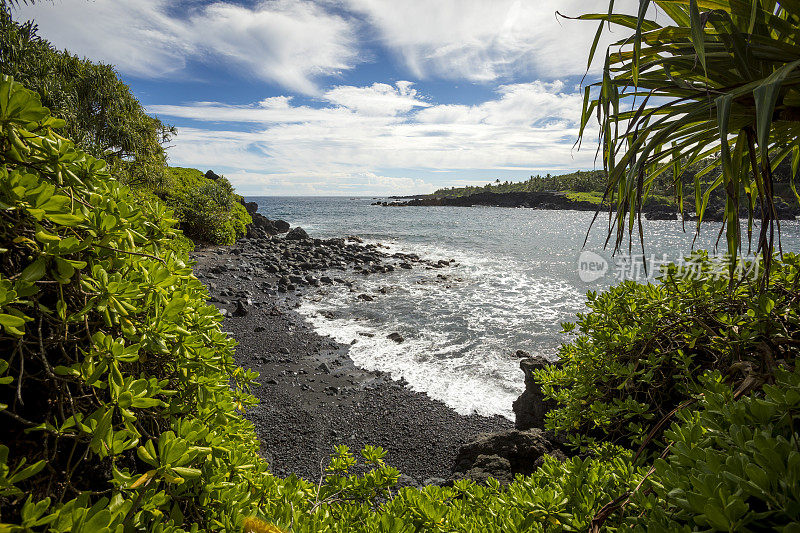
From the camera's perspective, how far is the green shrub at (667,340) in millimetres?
2350

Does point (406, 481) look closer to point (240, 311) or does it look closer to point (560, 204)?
point (240, 311)

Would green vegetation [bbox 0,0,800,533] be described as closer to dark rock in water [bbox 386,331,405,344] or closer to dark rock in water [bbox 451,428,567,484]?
dark rock in water [bbox 451,428,567,484]

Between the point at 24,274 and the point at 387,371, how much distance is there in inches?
317

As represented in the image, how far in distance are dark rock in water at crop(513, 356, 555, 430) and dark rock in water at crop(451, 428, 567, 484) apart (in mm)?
651

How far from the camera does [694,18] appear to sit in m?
1.49

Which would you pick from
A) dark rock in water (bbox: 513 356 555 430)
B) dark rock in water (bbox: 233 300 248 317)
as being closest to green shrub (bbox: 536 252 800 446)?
dark rock in water (bbox: 513 356 555 430)

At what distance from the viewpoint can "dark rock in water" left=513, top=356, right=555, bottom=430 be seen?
202 inches

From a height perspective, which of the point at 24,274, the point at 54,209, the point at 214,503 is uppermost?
the point at 54,209

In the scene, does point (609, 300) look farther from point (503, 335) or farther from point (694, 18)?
point (503, 335)

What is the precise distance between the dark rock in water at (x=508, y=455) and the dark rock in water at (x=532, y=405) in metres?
0.65

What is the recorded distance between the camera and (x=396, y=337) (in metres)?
10.4

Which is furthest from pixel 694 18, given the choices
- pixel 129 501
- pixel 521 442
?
pixel 521 442

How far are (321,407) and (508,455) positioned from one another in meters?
4.07

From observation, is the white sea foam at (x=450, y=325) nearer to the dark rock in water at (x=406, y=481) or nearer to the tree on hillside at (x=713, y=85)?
the dark rock in water at (x=406, y=481)
